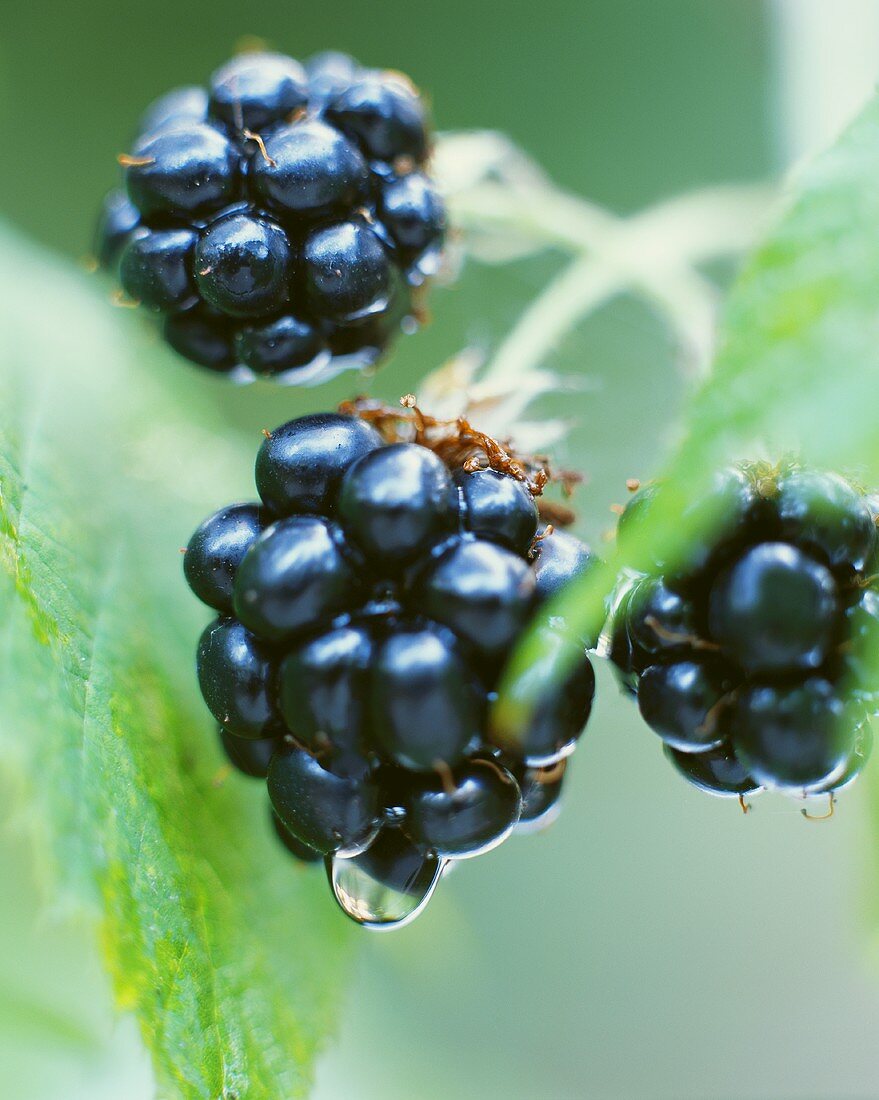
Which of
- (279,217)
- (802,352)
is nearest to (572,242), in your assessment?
(279,217)

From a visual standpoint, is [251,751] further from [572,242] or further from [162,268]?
[572,242]

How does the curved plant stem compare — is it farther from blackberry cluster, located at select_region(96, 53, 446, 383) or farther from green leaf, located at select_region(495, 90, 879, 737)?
green leaf, located at select_region(495, 90, 879, 737)

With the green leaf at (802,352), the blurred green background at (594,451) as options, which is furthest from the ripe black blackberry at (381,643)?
the blurred green background at (594,451)

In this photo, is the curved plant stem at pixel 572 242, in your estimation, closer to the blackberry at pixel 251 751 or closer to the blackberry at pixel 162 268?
the blackberry at pixel 162 268

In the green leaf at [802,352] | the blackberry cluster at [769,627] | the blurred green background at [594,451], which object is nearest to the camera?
the green leaf at [802,352]

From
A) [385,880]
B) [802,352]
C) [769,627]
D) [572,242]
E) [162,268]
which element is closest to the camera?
[802,352]
